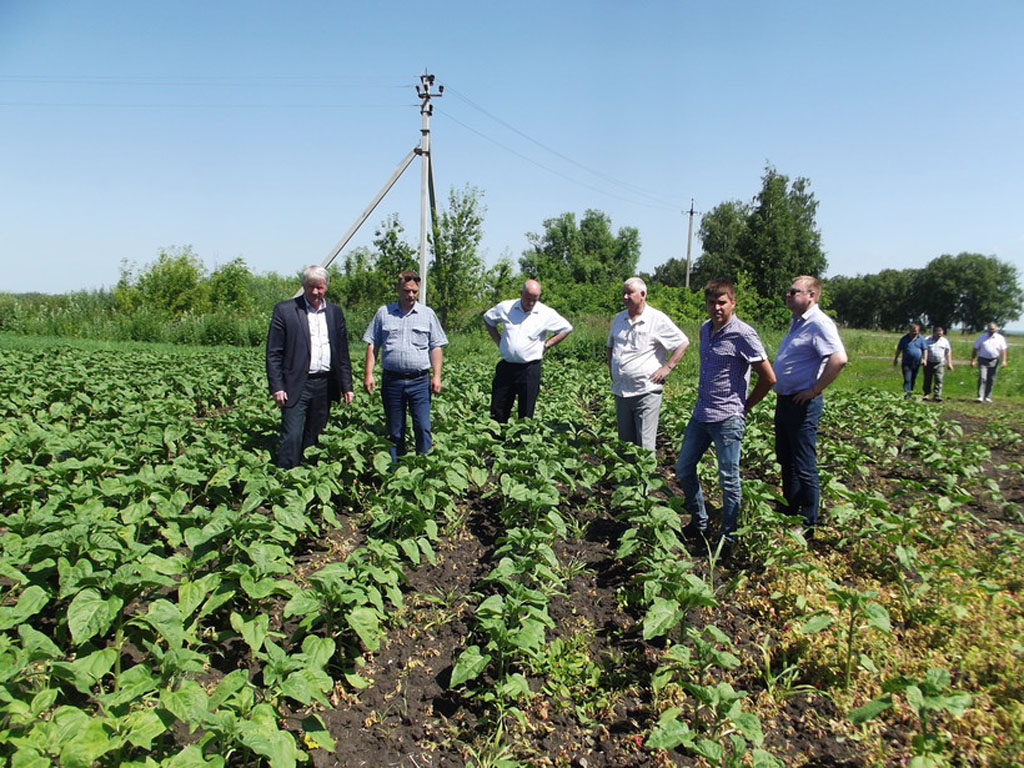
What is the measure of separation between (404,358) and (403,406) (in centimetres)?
46

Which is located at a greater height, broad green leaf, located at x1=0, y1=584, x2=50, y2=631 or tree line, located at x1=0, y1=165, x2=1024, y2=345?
tree line, located at x1=0, y1=165, x2=1024, y2=345

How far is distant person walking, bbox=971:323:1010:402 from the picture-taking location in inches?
485

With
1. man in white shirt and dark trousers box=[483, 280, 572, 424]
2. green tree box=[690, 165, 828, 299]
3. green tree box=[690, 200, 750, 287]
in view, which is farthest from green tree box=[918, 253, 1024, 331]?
man in white shirt and dark trousers box=[483, 280, 572, 424]

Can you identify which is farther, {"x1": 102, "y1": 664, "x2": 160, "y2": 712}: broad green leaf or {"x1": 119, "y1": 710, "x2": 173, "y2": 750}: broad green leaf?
{"x1": 102, "y1": 664, "x2": 160, "y2": 712}: broad green leaf

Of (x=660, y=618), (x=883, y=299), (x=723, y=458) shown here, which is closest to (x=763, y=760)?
(x=660, y=618)

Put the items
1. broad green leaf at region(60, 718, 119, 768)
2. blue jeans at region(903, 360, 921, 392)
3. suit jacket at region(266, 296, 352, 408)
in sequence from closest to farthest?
broad green leaf at region(60, 718, 119, 768)
suit jacket at region(266, 296, 352, 408)
blue jeans at region(903, 360, 921, 392)

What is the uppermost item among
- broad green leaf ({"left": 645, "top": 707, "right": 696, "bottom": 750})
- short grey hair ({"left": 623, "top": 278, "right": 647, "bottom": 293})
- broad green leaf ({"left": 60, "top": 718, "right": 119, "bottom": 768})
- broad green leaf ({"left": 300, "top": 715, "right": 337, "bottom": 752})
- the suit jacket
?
short grey hair ({"left": 623, "top": 278, "right": 647, "bottom": 293})

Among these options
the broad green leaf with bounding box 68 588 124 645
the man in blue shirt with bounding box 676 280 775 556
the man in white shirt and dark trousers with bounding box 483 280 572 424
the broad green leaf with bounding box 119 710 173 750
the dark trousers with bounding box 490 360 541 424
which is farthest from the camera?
the dark trousers with bounding box 490 360 541 424

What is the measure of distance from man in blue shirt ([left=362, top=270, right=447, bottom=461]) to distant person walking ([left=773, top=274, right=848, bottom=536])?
288 cm

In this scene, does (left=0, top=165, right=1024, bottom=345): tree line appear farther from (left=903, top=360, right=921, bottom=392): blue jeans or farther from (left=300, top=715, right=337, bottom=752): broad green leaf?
(left=300, top=715, right=337, bottom=752): broad green leaf

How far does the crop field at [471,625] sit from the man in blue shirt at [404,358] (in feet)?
1.22

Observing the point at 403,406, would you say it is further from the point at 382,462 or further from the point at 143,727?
the point at 143,727

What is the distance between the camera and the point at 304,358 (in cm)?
496

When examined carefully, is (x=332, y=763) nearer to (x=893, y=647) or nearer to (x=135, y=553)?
(x=135, y=553)
